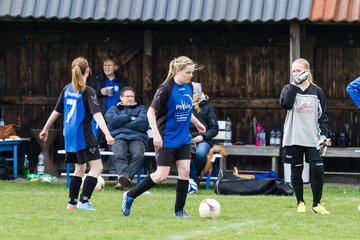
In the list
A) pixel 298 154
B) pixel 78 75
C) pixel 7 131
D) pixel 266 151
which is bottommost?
pixel 266 151

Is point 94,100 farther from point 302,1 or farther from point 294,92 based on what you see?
point 302,1

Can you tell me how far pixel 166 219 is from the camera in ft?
38.6

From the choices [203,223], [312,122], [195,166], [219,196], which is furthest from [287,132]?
[195,166]

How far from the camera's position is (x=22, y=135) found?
19.4 meters

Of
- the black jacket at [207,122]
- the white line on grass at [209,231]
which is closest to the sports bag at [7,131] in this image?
the black jacket at [207,122]

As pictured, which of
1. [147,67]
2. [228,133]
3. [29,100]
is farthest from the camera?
[29,100]

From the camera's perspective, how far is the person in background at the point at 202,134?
653 inches

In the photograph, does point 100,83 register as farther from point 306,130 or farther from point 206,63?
point 306,130

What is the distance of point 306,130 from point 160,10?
5.46m

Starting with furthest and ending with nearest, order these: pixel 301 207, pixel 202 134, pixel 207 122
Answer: pixel 207 122
pixel 202 134
pixel 301 207

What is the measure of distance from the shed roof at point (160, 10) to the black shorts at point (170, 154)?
5.35 m

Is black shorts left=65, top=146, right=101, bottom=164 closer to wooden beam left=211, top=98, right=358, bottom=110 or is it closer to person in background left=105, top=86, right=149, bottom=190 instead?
person in background left=105, top=86, right=149, bottom=190

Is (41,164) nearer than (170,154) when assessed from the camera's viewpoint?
No

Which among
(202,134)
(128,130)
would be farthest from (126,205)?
(128,130)
